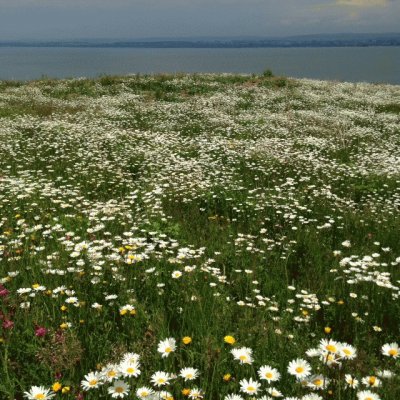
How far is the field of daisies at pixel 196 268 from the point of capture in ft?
9.11

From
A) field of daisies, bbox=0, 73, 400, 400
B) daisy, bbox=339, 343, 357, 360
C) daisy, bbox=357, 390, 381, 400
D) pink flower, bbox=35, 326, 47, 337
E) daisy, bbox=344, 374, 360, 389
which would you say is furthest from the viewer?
pink flower, bbox=35, 326, 47, 337

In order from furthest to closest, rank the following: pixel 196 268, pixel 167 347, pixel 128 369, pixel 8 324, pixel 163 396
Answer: pixel 196 268, pixel 8 324, pixel 167 347, pixel 128 369, pixel 163 396

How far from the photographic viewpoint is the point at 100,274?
4.21 metres

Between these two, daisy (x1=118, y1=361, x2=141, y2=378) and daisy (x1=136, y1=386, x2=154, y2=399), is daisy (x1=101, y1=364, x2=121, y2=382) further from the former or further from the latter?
daisy (x1=136, y1=386, x2=154, y2=399)

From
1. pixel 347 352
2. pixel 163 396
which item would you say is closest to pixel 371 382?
pixel 347 352

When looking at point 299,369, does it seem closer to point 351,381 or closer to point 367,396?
point 351,381

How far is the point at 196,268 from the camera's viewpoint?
15.5 ft

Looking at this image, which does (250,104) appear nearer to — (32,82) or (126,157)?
(126,157)

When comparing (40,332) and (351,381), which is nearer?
(351,381)

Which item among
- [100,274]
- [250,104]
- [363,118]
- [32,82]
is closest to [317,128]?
[363,118]

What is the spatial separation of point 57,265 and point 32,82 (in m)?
29.5

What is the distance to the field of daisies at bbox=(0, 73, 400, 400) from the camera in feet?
9.11

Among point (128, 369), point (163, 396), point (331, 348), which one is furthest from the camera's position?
point (331, 348)

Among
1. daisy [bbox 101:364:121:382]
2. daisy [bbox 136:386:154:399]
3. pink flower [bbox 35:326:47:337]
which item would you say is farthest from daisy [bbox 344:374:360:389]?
pink flower [bbox 35:326:47:337]
